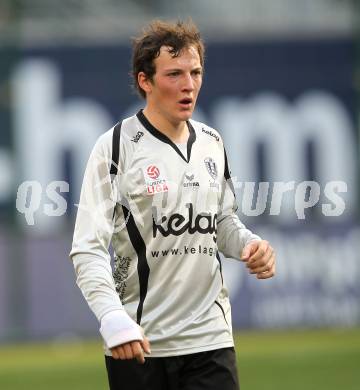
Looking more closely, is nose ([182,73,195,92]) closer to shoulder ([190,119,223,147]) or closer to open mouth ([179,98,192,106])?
open mouth ([179,98,192,106])

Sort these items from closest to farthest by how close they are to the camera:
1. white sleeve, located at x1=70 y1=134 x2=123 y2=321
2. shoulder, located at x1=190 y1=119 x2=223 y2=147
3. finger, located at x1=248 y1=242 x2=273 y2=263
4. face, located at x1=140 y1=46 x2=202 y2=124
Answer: white sleeve, located at x1=70 y1=134 x2=123 y2=321
finger, located at x1=248 y1=242 x2=273 y2=263
face, located at x1=140 y1=46 x2=202 y2=124
shoulder, located at x1=190 y1=119 x2=223 y2=147

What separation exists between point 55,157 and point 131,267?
12168 mm

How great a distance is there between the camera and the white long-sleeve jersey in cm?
609

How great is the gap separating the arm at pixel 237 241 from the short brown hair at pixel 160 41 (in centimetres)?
61

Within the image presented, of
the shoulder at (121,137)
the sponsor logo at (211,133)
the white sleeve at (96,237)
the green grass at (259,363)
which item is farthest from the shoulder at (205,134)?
the green grass at (259,363)

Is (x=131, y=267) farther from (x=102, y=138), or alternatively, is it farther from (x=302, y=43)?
Result: (x=302, y=43)

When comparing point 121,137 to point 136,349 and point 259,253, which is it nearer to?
point 259,253

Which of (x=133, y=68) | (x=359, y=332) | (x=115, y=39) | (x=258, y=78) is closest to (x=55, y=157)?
(x=115, y=39)

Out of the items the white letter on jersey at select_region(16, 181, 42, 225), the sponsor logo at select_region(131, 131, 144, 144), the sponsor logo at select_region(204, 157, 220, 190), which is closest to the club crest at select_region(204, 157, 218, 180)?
the sponsor logo at select_region(204, 157, 220, 190)

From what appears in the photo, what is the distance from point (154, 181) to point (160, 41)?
26.6 inches

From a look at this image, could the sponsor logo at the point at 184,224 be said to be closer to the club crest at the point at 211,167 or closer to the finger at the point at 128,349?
the club crest at the point at 211,167

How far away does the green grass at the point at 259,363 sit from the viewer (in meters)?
12.9

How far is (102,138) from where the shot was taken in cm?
614

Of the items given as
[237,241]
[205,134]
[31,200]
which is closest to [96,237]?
[237,241]
